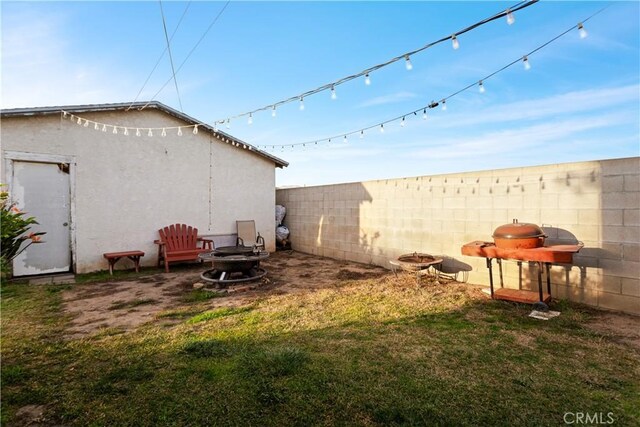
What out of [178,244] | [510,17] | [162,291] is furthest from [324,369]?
[178,244]

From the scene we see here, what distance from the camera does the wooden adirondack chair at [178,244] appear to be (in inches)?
291

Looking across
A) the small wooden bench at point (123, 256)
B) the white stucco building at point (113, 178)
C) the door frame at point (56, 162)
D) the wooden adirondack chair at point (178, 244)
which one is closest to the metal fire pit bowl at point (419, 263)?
the wooden adirondack chair at point (178, 244)

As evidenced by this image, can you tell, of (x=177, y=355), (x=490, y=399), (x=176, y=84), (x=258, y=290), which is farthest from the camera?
(x=176, y=84)

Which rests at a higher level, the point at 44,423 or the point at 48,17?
the point at 48,17

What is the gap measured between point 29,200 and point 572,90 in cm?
1176

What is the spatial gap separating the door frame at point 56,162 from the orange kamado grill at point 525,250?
8306mm

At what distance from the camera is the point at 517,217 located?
5184 millimetres

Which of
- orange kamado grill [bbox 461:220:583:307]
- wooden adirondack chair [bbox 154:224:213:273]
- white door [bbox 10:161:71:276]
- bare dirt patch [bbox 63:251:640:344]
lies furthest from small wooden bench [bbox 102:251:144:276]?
orange kamado grill [bbox 461:220:583:307]

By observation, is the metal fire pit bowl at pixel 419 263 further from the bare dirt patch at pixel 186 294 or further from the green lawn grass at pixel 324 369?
the green lawn grass at pixel 324 369

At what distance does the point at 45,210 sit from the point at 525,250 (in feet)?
30.6

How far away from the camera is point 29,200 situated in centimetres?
659

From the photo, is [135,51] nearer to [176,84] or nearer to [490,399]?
[176,84]

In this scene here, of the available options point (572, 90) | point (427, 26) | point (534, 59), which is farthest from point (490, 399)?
point (572, 90)

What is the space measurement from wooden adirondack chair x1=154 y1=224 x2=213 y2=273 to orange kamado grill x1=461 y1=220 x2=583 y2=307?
19.9ft
